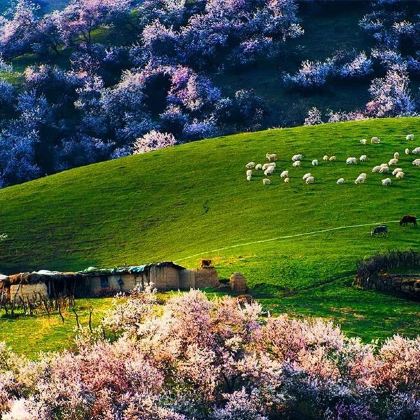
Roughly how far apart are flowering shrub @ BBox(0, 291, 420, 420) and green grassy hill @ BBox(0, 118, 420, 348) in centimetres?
794

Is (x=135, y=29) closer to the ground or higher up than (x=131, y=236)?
higher up

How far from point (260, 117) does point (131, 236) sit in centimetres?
6720

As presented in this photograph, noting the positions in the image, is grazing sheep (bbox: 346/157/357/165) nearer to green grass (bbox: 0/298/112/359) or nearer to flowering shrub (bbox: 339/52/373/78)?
green grass (bbox: 0/298/112/359)

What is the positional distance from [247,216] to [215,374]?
4102 centimetres

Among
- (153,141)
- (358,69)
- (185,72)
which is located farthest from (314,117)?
(185,72)

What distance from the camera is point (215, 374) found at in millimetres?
29359

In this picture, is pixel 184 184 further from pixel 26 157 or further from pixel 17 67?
pixel 17 67

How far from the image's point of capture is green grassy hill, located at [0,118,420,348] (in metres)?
49.0

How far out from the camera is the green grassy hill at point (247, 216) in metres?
49.0

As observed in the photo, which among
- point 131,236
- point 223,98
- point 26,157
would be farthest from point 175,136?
point 131,236

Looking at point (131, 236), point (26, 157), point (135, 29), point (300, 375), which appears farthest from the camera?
point (135, 29)

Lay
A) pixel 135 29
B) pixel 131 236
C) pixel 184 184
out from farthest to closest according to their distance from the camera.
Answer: pixel 135 29, pixel 184 184, pixel 131 236

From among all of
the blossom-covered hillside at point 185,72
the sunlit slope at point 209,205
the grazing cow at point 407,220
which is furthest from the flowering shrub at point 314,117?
the grazing cow at point 407,220

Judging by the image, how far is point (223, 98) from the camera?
138875 millimetres
